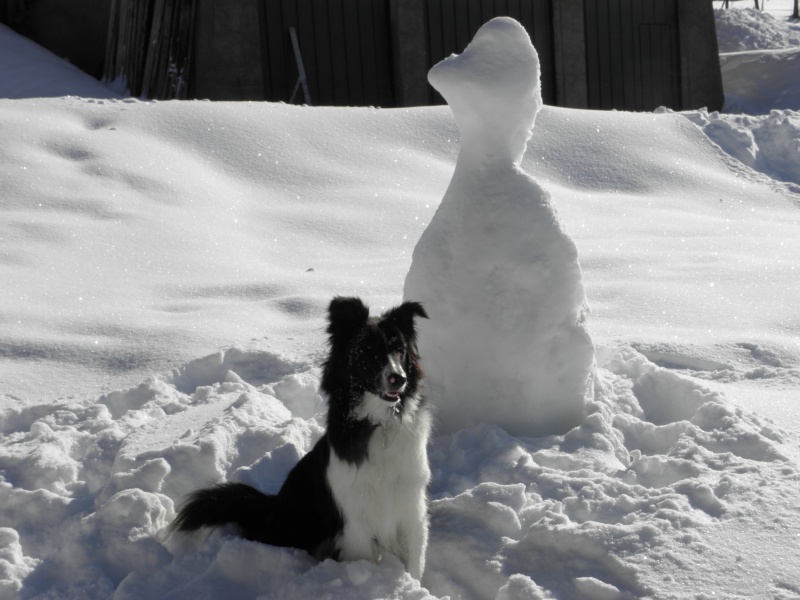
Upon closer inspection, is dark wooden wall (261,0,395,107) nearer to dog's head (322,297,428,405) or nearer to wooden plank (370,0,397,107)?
wooden plank (370,0,397,107)

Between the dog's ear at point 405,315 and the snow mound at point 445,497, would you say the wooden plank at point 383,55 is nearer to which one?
the snow mound at point 445,497

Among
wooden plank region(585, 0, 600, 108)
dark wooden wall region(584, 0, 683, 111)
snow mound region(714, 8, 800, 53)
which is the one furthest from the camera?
snow mound region(714, 8, 800, 53)

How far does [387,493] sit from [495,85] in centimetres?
215

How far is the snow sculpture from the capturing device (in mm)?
4445

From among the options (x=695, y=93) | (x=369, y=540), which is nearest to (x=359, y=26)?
(x=695, y=93)

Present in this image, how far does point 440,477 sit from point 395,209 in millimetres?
4937

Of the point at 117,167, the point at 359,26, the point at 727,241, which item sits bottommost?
the point at 727,241

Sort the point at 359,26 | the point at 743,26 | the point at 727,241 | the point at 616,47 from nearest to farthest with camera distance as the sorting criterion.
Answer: the point at 727,241
the point at 359,26
the point at 616,47
the point at 743,26

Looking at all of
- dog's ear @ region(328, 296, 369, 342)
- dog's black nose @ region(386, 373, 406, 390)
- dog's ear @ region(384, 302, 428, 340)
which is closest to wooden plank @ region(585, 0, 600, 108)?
dog's ear @ region(384, 302, 428, 340)

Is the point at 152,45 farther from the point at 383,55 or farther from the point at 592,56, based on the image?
the point at 592,56

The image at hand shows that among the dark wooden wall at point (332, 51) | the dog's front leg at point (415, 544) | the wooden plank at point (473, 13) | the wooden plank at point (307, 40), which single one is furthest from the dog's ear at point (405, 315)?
the wooden plank at point (473, 13)

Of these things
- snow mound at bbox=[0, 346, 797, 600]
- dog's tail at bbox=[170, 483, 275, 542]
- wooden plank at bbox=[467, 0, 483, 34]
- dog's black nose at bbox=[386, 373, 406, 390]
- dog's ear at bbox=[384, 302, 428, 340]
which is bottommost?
snow mound at bbox=[0, 346, 797, 600]

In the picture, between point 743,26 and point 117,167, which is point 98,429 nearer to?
point 117,167

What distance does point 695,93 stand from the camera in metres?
15.8
